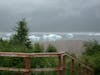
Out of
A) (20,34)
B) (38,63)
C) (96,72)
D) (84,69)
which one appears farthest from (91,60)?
(20,34)

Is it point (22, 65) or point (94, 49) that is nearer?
point (22, 65)

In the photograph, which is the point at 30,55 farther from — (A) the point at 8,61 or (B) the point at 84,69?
(B) the point at 84,69

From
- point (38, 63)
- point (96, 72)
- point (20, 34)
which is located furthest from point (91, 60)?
point (20, 34)

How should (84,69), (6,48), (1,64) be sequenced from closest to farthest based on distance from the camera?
1. (1,64)
2. (84,69)
3. (6,48)

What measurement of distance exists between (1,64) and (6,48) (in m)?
1.90

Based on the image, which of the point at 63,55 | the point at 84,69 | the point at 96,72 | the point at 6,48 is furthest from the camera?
the point at 96,72

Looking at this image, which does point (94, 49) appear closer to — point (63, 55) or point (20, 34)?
point (20, 34)

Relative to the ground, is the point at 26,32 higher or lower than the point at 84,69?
higher

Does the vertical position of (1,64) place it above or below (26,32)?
below

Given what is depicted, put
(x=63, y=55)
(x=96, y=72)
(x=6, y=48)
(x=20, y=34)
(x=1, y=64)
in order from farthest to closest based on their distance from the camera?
(x=20, y=34)
(x=96, y=72)
(x=6, y=48)
(x=1, y=64)
(x=63, y=55)

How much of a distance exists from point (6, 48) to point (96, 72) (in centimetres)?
684

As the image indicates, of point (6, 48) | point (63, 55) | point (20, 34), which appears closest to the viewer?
point (63, 55)

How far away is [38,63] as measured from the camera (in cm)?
981

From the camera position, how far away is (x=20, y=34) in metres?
25.9
